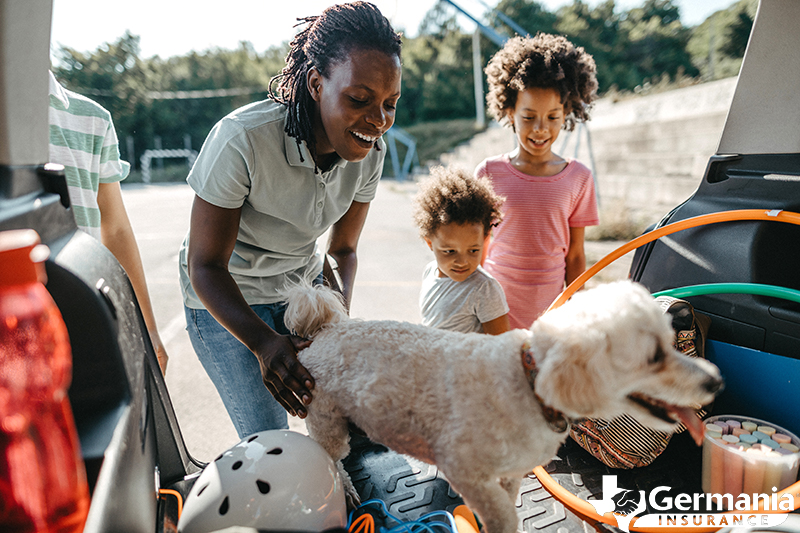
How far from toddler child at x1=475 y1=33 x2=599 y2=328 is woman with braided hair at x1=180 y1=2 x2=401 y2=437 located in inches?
39.9

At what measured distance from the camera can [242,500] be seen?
4.06 feet

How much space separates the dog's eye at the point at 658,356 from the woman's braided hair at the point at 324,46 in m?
1.25

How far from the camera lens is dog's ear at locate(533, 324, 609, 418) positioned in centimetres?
109

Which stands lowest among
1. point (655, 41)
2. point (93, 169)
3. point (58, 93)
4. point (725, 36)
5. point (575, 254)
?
point (575, 254)

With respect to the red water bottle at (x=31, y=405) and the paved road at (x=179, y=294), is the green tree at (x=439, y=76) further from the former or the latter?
the red water bottle at (x=31, y=405)

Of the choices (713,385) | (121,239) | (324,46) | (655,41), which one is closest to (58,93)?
(121,239)

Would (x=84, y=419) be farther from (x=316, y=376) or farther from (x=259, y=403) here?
(x=259, y=403)

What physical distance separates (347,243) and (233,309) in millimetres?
873

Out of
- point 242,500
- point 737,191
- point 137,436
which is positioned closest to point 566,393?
point 242,500

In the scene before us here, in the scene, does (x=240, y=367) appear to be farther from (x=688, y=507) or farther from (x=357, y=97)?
(x=688, y=507)

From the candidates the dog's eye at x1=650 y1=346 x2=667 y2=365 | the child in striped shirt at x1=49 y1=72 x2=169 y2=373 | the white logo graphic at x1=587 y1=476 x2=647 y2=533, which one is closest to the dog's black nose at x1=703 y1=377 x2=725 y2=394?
the dog's eye at x1=650 y1=346 x2=667 y2=365

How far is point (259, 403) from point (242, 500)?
70 centimetres

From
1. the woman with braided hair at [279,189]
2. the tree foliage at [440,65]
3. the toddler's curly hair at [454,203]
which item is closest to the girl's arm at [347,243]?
the woman with braided hair at [279,189]

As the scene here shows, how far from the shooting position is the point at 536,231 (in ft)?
8.71
